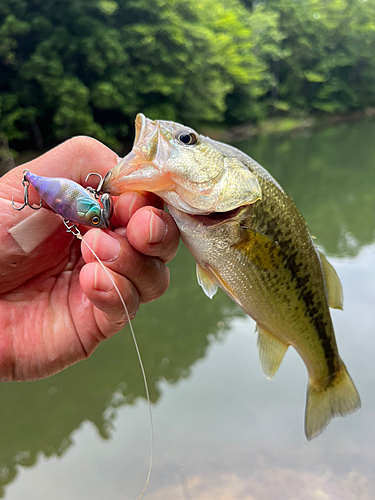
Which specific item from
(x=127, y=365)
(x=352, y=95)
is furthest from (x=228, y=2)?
(x=127, y=365)

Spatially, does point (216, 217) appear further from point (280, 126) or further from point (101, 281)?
point (280, 126)

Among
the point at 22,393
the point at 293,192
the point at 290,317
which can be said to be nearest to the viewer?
the point at 290,317

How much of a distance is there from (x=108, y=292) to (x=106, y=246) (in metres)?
0.21

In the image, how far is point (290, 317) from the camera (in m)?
1.86

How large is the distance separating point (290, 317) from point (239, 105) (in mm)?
31244

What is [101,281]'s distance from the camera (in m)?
1.63

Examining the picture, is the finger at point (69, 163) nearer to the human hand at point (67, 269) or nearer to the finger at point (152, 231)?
the human hand at point (67, 269)

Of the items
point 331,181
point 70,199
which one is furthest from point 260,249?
point 331,181

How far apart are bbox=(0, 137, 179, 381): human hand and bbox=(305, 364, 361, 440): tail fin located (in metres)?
1.09

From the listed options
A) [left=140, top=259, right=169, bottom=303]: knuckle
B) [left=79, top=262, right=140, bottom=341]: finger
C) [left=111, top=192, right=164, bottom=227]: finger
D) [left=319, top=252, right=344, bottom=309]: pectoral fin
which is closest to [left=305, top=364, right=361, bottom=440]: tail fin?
[left=319, top=252, right=344, bottom=309]: pectoral fin

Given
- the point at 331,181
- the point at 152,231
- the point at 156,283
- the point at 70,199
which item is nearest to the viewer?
the point at 70,199

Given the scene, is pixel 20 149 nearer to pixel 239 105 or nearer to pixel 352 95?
pixel 239 105

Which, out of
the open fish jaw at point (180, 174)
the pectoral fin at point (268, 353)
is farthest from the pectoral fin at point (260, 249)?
the pectoral fin at point (268, 353)

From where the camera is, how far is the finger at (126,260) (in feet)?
5.29
